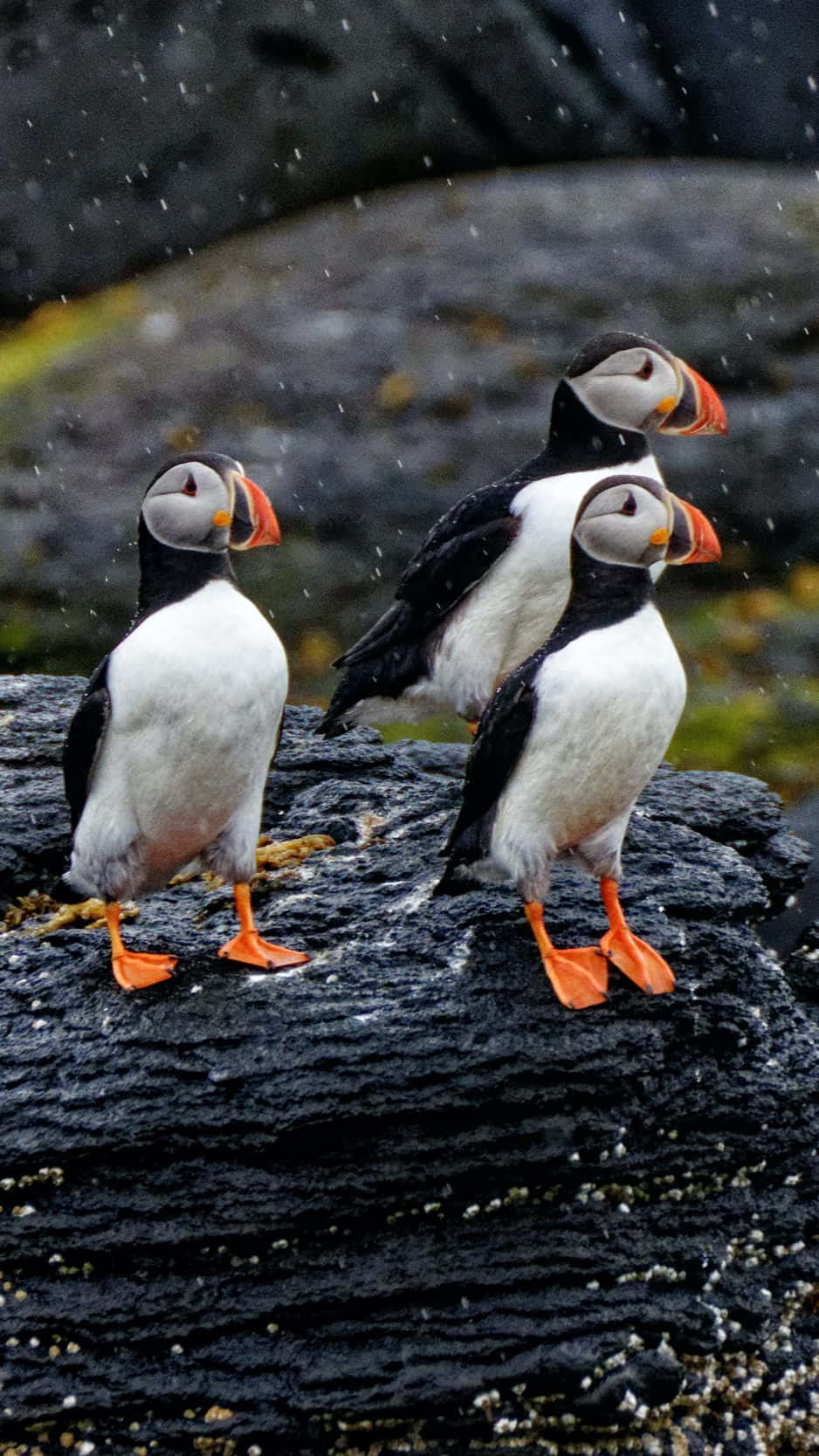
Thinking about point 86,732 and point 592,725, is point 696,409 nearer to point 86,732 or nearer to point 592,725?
point 592,725

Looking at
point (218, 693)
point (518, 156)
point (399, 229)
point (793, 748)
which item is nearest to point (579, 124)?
point (518, 156)

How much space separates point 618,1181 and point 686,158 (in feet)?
33.4

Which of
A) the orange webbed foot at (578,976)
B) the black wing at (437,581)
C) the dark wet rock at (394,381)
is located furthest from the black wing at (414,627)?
the dark wet rock at (394,381)

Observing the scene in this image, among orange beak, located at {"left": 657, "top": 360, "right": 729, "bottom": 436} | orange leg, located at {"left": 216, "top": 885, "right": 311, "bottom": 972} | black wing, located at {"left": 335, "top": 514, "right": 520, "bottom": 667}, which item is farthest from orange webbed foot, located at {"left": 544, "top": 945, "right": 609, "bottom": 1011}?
orange beak, located at {"left": 657, "top": 360, "right": 729, "bottom": 436}

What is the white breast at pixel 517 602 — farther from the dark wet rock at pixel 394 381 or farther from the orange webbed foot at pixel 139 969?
the dark wet rock at pixel 394 381

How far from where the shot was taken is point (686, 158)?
12781mm

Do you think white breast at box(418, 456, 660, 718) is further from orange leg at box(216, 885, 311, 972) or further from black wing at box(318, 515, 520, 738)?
orange leg at box(216, 885, 311, 972)

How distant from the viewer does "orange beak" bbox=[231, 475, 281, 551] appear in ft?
14.3

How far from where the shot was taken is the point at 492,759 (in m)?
4.52

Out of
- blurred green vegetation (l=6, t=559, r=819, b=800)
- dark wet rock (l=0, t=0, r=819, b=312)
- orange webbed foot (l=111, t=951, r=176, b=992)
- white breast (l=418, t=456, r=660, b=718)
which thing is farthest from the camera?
dark wet rock (l=0, t=0, r=819, b=312)

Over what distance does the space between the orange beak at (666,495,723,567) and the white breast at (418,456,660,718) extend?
33.3 inches

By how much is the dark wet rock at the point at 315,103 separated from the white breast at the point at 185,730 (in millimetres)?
8667

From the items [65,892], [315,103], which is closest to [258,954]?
[65,892]

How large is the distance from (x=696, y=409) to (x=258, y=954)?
6.76 ft
